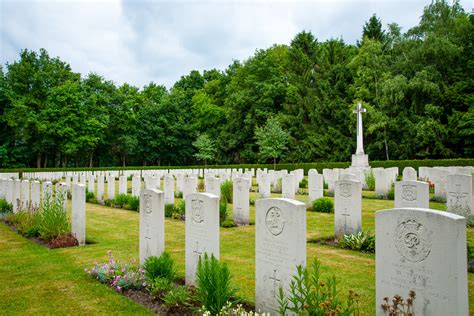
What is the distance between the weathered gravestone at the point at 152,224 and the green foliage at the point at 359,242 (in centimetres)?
389

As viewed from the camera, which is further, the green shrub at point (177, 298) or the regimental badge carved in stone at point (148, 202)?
the regimental badge carved in stone at point (148, 202)

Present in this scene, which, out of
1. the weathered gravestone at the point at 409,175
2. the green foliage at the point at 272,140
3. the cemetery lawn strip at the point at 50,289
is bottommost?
the cemetery lawn strip at the point at 50,289

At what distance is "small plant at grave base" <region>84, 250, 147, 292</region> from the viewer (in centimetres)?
572

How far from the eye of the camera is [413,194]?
7750 millimetres

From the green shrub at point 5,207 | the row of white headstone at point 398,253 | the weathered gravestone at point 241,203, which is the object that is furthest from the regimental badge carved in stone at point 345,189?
the green shrub at point 5,207

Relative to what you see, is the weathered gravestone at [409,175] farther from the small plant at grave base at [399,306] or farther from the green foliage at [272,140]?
the green foliage at [272,140]

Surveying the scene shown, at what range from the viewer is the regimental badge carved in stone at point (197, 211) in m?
5.60

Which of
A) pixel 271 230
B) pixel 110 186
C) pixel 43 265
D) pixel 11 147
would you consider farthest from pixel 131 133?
pixel 271 230

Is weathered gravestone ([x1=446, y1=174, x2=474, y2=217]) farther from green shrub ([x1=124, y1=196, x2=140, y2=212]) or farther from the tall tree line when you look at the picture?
the tall tree line

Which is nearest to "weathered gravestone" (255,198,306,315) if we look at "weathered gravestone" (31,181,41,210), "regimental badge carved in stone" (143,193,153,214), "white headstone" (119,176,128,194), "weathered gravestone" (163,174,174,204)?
"regimental badge carved in stone" (143,193,153,214)

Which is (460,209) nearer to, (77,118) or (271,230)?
(271,230)

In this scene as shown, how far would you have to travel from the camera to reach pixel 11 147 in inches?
1665

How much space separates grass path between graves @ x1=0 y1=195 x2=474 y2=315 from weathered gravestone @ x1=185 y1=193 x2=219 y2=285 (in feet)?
2.45

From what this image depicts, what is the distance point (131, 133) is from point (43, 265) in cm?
4425
